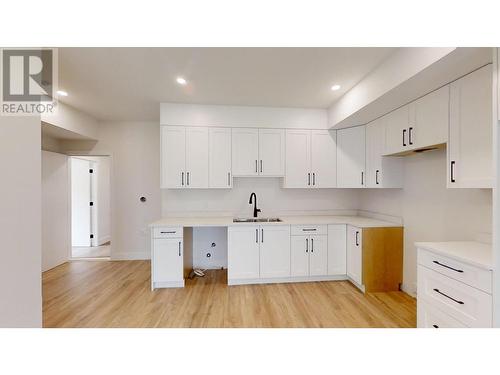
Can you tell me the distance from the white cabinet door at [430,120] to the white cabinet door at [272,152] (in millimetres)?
1601

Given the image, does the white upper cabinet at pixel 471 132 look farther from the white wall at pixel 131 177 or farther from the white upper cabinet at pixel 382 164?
the white wall at pixel 131 177

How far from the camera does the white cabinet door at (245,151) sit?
3123 millimetres

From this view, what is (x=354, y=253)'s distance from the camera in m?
2.76

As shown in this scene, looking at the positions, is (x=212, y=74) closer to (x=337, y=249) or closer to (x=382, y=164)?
(x=382, y=164)

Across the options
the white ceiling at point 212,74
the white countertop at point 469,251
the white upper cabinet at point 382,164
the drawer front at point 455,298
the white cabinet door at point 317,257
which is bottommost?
the white cabinet door at point 317,257

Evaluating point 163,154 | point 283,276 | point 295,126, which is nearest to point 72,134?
point 163,154

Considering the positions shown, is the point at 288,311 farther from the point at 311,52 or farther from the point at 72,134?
the point at 72,134

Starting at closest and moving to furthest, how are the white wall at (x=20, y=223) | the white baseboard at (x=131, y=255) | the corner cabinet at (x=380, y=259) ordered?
the white wall at (x=20, y=223) → the corner cabinet at (x=380, y=259) → the white baseboard at (x=131, y=255)

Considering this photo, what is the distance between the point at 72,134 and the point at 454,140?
5054 mm

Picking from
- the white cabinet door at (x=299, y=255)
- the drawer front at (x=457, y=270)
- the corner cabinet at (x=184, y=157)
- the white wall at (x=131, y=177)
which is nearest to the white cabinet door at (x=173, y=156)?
the corner cabinet at (x=184, y=157)

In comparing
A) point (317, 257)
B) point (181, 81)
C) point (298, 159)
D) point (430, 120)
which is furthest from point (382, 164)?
point (181, 81)

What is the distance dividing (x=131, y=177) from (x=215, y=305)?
9.67ft

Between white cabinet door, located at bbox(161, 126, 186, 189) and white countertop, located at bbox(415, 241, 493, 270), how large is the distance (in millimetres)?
2936

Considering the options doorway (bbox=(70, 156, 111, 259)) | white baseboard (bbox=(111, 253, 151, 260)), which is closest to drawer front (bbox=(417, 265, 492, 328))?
white baseboard (bbox=(111, 253, 151, 260))
